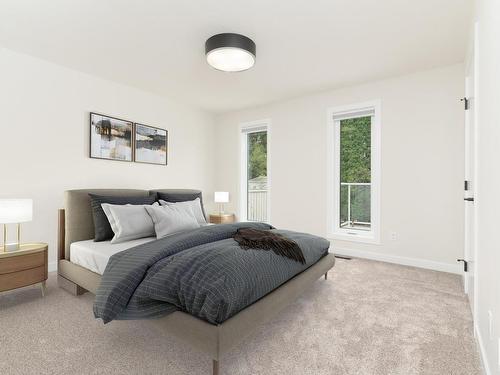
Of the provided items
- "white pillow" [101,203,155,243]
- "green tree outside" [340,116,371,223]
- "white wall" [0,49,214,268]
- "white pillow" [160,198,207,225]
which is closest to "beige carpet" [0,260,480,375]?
"white pillow" [101,203,155,243]

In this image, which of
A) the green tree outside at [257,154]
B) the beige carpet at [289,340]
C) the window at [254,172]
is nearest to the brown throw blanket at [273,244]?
the beige carpet at [289,340]

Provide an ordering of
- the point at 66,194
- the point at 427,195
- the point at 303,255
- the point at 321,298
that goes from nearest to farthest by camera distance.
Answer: the point at 303,255, the point at 321,298, the point at 66,194, the point at 427,195

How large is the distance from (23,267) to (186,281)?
194 centimetres

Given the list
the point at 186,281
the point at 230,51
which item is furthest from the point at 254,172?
the point at 186,281

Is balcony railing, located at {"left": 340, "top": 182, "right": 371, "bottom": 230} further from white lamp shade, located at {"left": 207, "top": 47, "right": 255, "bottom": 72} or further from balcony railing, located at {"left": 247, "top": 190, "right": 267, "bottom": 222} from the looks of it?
white lamp shade, located at {"left": 207, "top": 47, "right": 255, "bottom": 72}

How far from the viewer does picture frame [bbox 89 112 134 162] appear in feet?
12.2

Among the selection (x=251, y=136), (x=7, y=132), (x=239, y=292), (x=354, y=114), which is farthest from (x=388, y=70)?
(x=7, y=132)

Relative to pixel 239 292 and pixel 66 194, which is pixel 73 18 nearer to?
pixel 66 194

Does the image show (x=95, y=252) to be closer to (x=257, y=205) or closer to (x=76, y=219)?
(x=76, y=219)

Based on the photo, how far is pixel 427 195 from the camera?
11.6 feet

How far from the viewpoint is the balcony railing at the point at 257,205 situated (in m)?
5.28

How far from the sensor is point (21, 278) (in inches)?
97.5

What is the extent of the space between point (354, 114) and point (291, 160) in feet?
4.03

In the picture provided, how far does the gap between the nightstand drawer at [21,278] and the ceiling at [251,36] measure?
235cm
